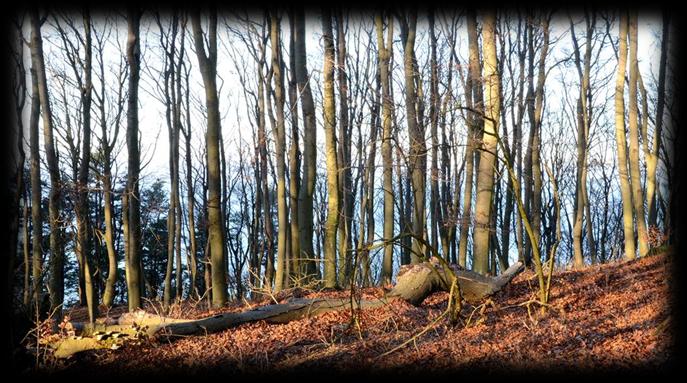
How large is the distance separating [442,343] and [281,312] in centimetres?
283

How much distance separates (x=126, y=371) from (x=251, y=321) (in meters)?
1.92

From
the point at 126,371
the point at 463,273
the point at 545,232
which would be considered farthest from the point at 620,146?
the point at 545,232

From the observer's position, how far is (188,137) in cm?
2312


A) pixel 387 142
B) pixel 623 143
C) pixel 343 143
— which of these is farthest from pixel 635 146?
pixel 343 143

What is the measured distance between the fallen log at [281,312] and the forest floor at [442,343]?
0.53ft

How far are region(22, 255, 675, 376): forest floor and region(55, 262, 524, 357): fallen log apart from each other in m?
0.16

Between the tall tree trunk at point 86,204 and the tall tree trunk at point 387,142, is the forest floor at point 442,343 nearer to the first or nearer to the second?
the tall tree trunk at point 86,204

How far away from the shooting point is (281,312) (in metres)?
8.22

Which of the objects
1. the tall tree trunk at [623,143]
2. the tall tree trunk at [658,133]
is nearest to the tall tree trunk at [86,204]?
the tall tree trunk at [623,143]

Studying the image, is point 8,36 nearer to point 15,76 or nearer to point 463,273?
point 15,76

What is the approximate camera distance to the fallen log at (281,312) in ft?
24.0

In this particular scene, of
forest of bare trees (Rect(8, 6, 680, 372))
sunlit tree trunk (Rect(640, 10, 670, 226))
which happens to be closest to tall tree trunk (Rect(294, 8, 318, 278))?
forest of bare trees (Rect(8, 6, 680, 372))

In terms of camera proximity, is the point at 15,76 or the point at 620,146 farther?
the point at 620,146

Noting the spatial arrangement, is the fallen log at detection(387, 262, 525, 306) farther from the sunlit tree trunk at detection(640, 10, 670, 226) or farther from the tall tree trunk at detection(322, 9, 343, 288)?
the sunlit tree trunk at detection(640, 10, 670, 226)
